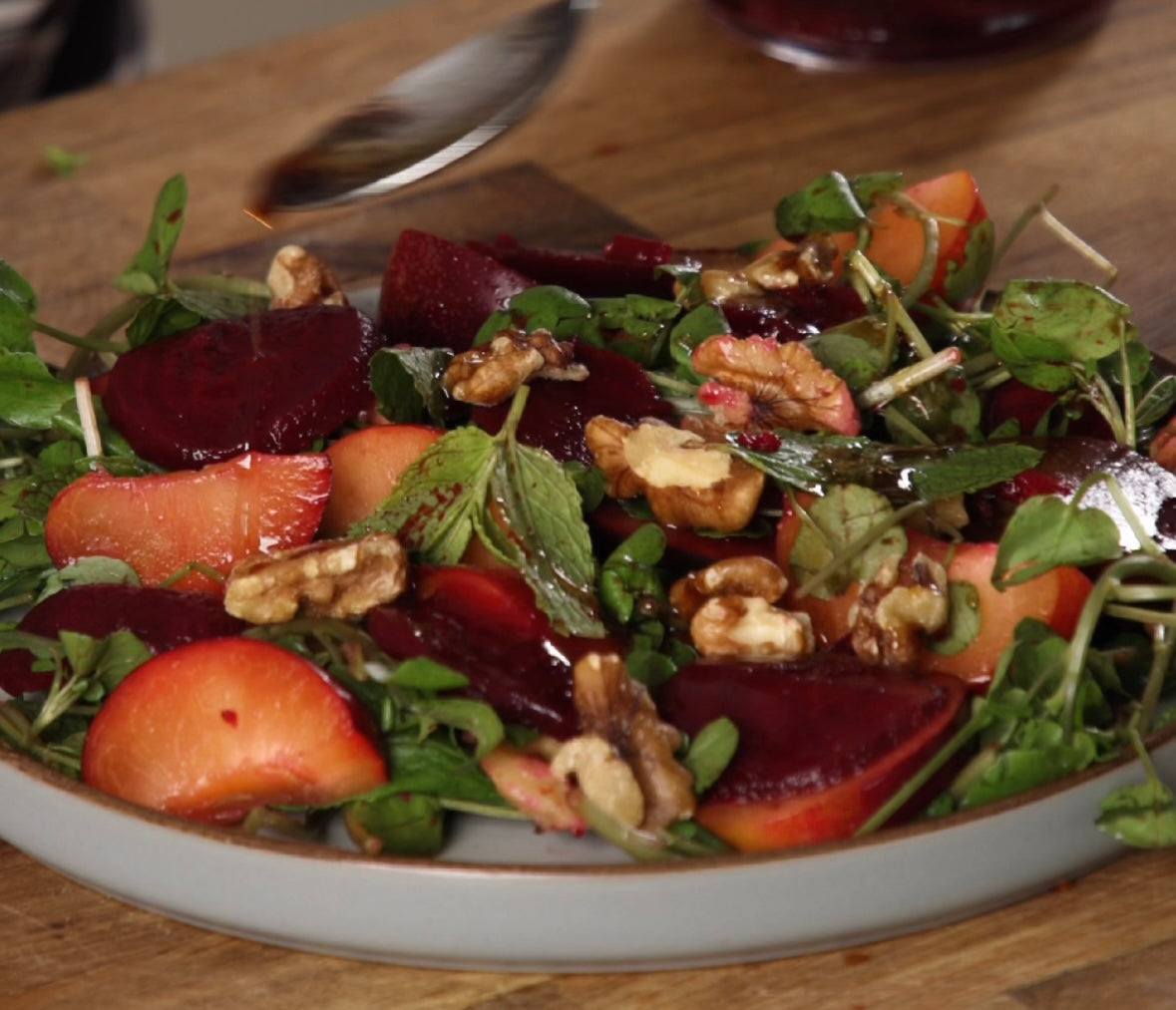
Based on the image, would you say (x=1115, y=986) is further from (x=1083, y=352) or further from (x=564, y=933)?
(x=1083, y=352)

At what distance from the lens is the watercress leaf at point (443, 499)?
1.01m

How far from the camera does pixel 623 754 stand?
0.84m

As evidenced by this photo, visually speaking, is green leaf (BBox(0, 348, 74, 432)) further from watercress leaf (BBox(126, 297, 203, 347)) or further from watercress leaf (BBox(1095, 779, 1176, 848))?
watercress leaf (BBox(1095, 779, 1176, 848))

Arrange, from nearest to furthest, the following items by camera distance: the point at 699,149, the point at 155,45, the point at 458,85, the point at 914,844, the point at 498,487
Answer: the point at 914,844 → the point at 498,487 → the point at 458,85 → the point at 699,149 → the point at 155,45

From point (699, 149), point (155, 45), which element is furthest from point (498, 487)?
point (155, 45)

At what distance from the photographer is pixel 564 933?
79cm

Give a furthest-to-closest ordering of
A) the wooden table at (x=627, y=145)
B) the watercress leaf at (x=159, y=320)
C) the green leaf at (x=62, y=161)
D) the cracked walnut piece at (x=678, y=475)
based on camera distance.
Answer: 1. the green leaf at (x=62, y=161)
2. the wooden table at (x=627, y=145)
3. the watercress leaf at (x=159, y=320)
4. the cracked walnut piece at (x=678, y=475)

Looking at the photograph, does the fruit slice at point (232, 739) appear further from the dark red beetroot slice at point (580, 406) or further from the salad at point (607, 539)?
the dark red beetroot slice at point (580, 406)

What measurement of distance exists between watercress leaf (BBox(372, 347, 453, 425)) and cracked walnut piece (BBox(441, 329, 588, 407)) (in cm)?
1

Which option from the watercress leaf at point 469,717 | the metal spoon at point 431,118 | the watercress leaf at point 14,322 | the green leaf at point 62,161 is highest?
the metal spoon at point 431,118

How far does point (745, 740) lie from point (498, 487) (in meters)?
0.22

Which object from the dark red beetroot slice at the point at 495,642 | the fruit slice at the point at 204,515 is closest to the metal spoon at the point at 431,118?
the fruit slice at the point at 204,515

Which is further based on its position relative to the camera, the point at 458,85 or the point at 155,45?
the point at 155,45

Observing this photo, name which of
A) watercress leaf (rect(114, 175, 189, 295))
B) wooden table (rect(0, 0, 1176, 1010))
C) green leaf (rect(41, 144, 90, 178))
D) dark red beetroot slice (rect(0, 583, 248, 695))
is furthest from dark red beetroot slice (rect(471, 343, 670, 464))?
green leaf (rect(41, 144, 90, 178))
